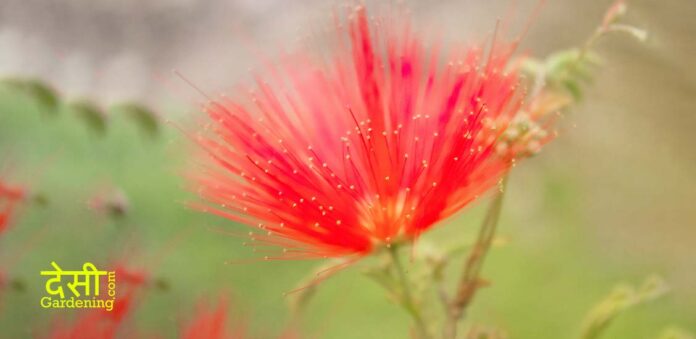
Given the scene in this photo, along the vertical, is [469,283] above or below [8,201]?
below

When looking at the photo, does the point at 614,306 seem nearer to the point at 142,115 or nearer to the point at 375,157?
the point at 375,157

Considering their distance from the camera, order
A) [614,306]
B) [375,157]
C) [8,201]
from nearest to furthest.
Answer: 1. [375,157]
2. [614,306]
3. [8,201]

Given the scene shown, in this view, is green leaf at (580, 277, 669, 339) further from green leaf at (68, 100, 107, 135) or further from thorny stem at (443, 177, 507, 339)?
green leaf at (68, 100, 107, 135)

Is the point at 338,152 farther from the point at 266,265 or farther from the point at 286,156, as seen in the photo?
the point at 266,265

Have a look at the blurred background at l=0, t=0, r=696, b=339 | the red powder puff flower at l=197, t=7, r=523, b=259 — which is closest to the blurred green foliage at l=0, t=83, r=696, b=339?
the blurred background at l=0, t=0, r=696, b=339

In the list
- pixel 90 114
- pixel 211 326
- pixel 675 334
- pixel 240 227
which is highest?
pixel 90 114

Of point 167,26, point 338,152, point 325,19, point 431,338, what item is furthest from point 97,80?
point 431,338

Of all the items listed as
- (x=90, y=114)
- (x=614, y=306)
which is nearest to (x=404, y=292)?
(x=614, y=306)

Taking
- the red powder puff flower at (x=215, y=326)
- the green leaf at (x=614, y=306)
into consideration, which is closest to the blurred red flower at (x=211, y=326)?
the red powder puff flower at (x=215, y=326)
